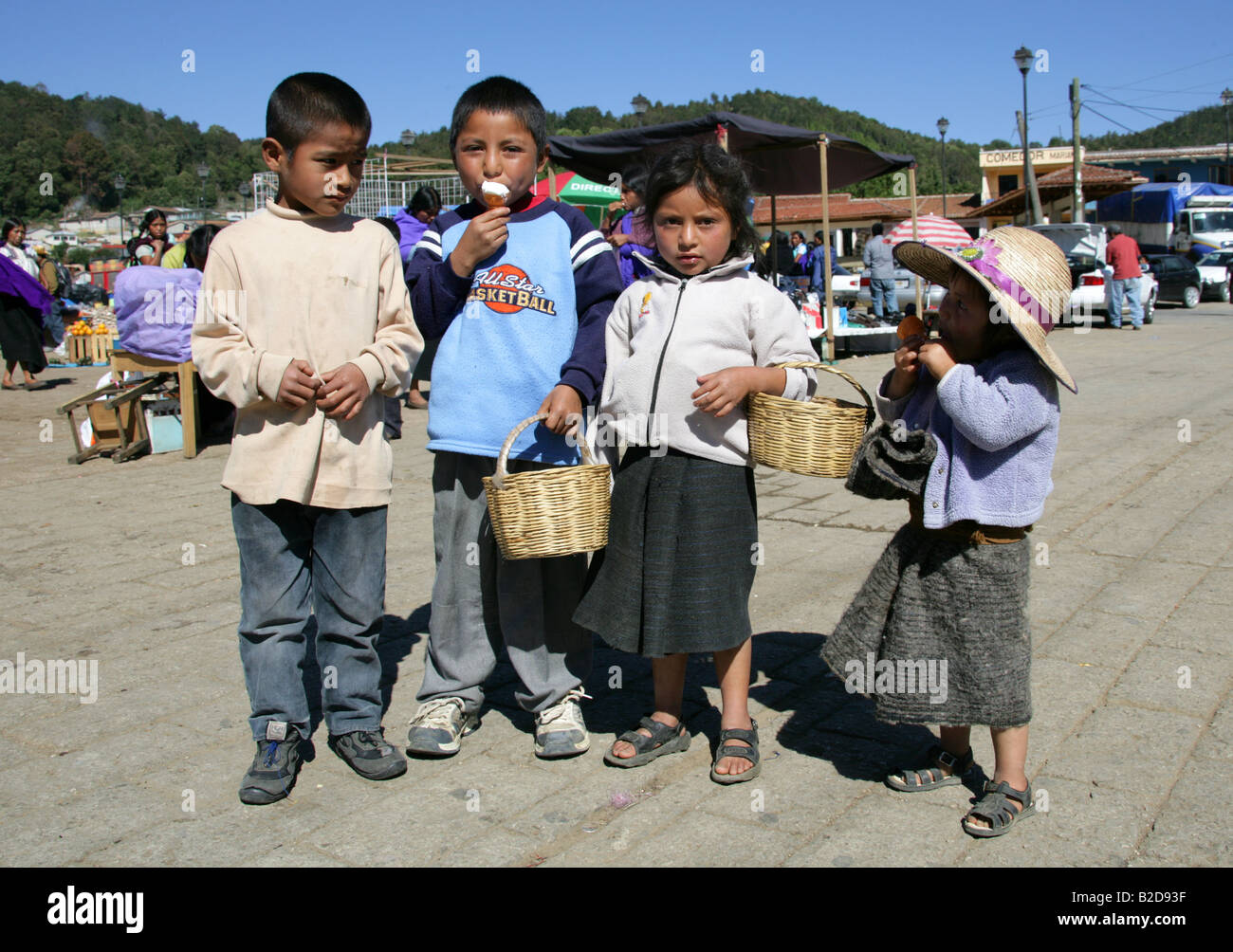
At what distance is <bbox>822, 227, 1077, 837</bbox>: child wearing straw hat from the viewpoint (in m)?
2.48

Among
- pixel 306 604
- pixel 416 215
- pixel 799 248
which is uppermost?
pixel 799 248

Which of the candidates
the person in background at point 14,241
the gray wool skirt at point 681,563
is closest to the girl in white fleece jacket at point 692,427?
the gray wool skirt at point 681,563

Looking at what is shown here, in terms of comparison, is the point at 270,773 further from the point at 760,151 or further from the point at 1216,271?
the point at 1216,271

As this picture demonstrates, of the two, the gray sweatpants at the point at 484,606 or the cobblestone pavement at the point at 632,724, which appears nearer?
the cobblestone pavement at the point at 632,724

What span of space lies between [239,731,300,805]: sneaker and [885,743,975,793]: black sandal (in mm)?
1653

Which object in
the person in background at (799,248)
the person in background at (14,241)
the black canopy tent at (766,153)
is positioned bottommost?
the person in background at (14,241)

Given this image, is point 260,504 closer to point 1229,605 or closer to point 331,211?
point 331,211

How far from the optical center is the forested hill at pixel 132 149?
6656 cm

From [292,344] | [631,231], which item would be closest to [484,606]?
[292,344]

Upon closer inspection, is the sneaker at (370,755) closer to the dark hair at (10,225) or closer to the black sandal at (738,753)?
the black sandal at (738,753)

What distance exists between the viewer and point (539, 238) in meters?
3.03

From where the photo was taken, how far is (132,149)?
80.2 metres

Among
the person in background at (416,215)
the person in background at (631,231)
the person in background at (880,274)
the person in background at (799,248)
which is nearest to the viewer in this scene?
the person in background at (631,231)

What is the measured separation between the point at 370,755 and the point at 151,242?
942 centimetres
